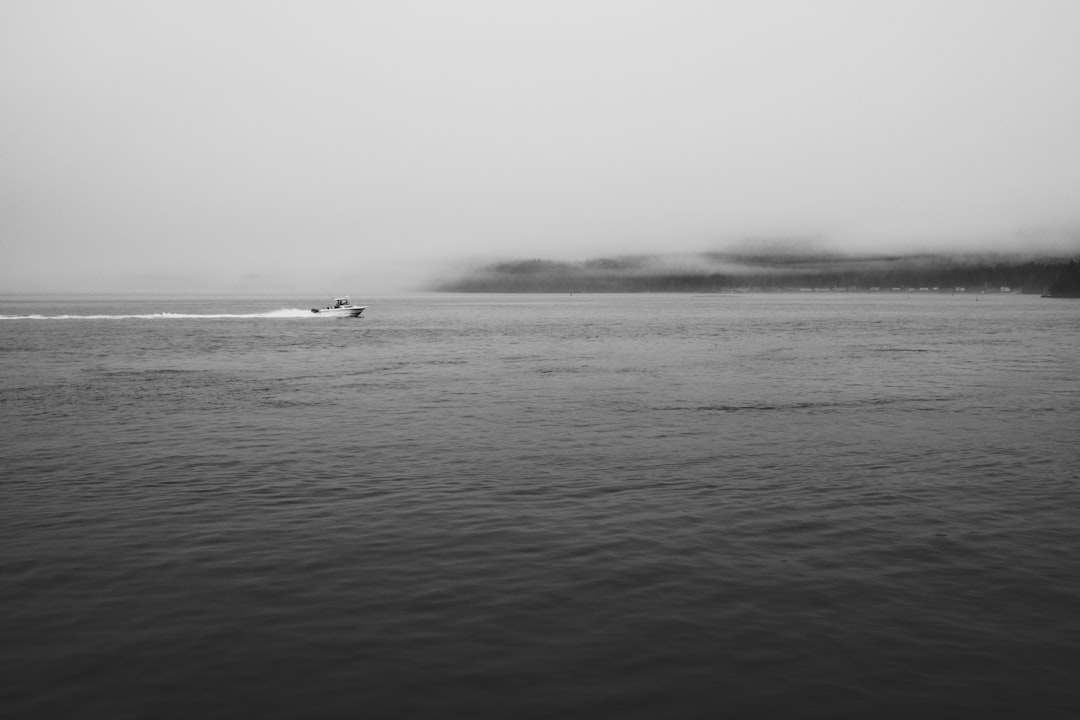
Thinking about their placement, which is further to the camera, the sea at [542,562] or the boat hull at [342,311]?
the boat hull at [342,311]

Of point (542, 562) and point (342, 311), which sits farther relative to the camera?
point (342, 311)

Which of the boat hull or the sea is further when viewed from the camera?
the boat hull

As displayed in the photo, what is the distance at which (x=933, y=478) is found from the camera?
25.8 meters

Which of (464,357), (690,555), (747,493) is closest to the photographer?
(690,555)

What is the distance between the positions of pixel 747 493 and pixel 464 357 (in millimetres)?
56490

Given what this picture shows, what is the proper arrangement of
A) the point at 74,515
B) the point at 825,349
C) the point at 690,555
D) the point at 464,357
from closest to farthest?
the point at 690,555 < the point at 74,515 < the point at 464,357 < the point at 825,349

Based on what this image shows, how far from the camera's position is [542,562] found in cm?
1762

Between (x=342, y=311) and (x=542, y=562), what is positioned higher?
(x=342, y=311)

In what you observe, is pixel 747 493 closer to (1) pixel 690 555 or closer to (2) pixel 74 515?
(1) pixel 690 555

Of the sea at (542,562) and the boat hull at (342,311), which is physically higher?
the boat hull at (342,311)

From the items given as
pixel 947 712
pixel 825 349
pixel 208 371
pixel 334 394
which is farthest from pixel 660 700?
pixel 825 349

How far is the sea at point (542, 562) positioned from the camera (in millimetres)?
12305

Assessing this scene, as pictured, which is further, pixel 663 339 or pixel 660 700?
pixel 663 339

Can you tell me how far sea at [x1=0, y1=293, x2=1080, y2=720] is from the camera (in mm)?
12305
